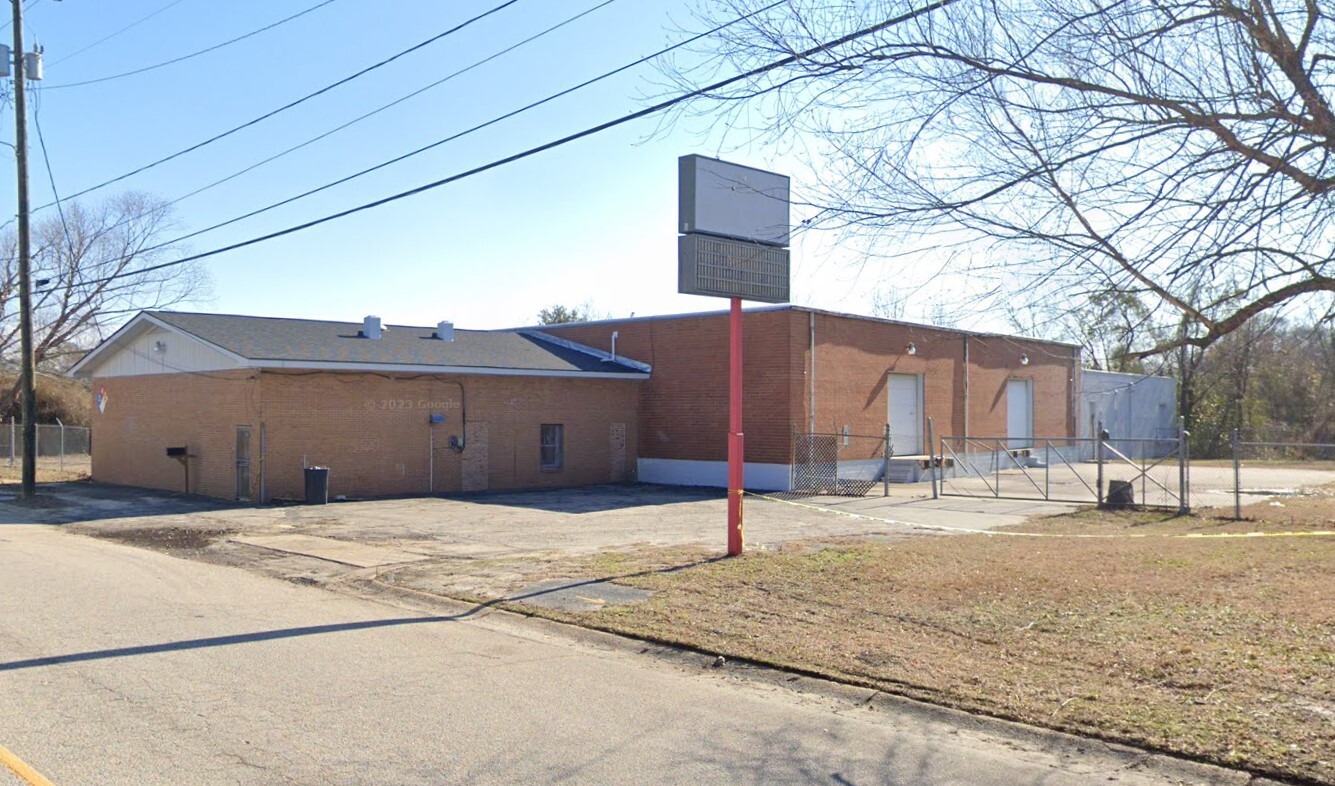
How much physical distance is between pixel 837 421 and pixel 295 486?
15.4m

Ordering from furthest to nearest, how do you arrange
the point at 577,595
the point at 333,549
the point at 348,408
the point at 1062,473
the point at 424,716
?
1. the point at 1062,473
2. the point at 348,408
3. the point at 333,549
4. the point at 577,595
5. the point at 424,716

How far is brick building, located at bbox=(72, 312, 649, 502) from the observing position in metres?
25.4

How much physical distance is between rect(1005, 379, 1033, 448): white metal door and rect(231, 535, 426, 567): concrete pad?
92.8ft

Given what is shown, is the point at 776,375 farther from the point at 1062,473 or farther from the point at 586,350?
the point at 1062,473

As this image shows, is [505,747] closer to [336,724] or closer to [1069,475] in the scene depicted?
[336,724]

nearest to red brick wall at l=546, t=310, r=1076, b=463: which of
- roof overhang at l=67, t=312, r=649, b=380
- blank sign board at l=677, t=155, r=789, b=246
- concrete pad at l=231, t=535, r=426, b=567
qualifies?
roof overhang at l=67, t=312, r=649, b=380

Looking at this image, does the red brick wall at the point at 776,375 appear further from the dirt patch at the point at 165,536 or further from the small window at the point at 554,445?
the dirt patch at the point at 165,536

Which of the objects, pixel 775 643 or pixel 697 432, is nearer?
pixel 775 643

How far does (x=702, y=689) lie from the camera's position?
26.2 feet

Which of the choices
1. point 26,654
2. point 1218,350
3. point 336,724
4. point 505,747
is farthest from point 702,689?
point 26,654

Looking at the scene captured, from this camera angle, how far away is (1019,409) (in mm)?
40344

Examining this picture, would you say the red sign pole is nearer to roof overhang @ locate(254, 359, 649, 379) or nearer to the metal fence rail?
the metal fence rail

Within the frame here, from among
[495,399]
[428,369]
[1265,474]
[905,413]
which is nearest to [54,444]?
[495,399]

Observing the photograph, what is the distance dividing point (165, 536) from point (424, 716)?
13.7 metres
